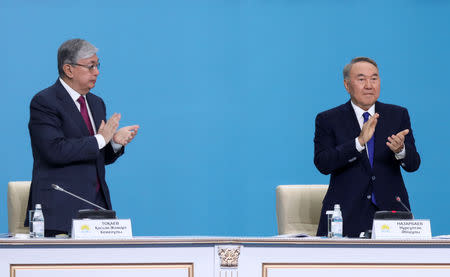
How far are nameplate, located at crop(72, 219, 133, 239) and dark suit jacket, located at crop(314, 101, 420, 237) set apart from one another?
92cm

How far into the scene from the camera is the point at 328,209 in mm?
3096

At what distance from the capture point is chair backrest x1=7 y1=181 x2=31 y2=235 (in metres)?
3.26

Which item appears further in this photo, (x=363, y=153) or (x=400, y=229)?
(x=363, y=153)

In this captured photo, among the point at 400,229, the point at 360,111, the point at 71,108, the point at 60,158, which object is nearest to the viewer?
the point at 400,229

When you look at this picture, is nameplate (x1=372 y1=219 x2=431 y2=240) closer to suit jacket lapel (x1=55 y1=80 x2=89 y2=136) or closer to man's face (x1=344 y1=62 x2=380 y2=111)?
man's face (x1=344 y1=62 x2=380 y2=111)

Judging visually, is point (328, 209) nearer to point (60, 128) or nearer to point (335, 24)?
point (60, 128)

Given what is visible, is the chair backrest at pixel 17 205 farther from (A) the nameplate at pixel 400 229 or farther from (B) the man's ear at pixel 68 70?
(A) the nameplate at pixel 400 229

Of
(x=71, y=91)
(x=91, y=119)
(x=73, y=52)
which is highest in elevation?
(x=73, y=52)

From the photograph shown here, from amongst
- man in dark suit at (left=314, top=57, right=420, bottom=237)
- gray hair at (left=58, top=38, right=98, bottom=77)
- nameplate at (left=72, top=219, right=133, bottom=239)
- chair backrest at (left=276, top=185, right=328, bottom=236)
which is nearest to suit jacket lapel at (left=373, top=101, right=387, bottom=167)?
man in dark suit at (left=314, top=57, right=420, bottom=237)
